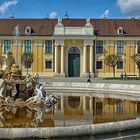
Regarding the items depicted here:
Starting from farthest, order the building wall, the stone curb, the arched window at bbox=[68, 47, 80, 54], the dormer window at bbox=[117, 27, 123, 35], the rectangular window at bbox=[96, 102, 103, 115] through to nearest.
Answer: the arched window at bbox=[68, 47, 80, 54] < the dormer window at bbox=[117, 27, 123, 35] < the building wall < the rectangular window at bbox=[96, 102, 103, 115] < the stone curb

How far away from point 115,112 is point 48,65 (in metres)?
47.0

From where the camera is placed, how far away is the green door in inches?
2482

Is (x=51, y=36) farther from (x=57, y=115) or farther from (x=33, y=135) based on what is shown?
(x=33, y=135)

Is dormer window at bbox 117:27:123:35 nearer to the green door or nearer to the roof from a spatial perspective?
the roof

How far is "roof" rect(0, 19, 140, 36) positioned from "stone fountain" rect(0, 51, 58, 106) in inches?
1719

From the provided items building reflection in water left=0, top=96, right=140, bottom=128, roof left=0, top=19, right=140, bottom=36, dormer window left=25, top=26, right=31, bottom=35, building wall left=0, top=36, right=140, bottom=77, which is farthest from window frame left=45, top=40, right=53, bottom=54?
building reflection in water left=0, top=96, right=140, bottom=128

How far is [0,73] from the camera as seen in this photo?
19.2m

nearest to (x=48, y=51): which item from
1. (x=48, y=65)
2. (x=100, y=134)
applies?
(x=48, y=65)

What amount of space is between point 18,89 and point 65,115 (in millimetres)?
3642

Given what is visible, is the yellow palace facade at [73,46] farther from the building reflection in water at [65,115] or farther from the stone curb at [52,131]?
the stone curb at [52,131]

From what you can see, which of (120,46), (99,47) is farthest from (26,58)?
(120,46)

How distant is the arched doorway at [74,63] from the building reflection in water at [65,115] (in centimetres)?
4352

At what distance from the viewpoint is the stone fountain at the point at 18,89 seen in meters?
17.8

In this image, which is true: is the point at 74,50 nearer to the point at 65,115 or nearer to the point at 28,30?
the point at 28,30
